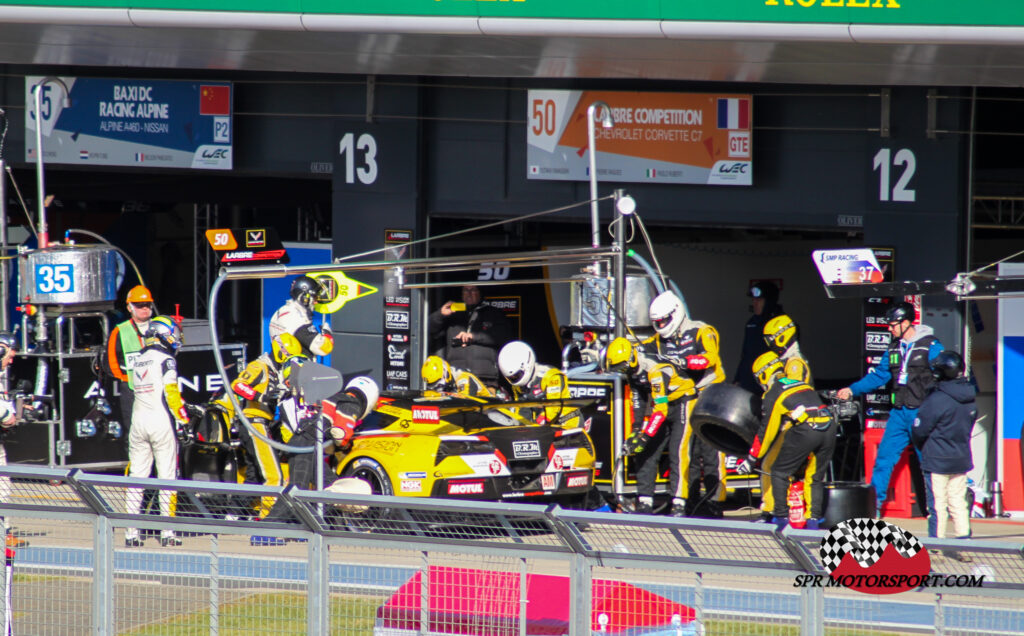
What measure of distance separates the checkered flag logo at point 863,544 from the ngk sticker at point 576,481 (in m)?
4.76

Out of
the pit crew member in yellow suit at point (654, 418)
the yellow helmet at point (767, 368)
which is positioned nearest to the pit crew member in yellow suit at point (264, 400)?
the pit crew member in yellow suit at point (654, 418)

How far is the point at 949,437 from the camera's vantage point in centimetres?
988

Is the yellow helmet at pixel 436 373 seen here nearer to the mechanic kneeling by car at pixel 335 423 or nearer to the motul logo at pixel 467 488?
the mechanic kneeling by car at pixel 335 423

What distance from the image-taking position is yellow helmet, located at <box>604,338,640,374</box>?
10406mm

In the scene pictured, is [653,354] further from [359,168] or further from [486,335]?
[359,168]

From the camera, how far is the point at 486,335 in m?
13.7

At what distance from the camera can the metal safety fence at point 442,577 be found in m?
5.28

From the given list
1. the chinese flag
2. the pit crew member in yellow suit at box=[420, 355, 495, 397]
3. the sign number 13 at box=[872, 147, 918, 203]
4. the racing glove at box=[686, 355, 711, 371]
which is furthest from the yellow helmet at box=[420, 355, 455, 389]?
the chinese flag

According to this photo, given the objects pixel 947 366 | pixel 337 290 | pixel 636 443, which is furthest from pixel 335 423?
pixel 947 366

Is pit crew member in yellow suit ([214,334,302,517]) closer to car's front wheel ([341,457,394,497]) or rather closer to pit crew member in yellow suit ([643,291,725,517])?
car's front wheel ([341,457,394,497])

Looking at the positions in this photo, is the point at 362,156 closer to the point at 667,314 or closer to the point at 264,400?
the point at 264,400

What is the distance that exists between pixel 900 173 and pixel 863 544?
7095 mm

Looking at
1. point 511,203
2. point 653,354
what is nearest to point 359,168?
point 511,203

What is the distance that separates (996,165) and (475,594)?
29.0ft
